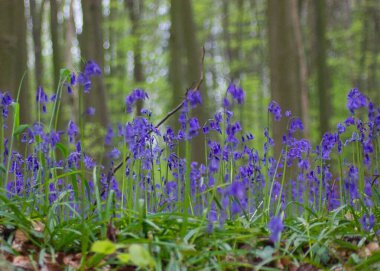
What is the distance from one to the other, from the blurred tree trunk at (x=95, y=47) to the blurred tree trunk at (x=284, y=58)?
437cm

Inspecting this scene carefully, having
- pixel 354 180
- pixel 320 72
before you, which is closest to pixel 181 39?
pixel 320 72

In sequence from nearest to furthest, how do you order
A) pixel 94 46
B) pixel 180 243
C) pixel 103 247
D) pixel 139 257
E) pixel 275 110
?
1. pixel 139 257
2. pixel 103 247
3. pixel 180 243
4. pixel 275 110
5. pixel 94 46

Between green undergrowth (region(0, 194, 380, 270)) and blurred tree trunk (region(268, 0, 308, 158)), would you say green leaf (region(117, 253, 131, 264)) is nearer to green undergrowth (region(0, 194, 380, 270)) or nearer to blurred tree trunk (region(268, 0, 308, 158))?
green undergrowth (region(0, 194, 380, 270))

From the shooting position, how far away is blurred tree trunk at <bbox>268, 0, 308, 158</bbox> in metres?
6.98

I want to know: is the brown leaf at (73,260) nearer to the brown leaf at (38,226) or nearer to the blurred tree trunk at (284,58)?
the brown leaf at (38,226)

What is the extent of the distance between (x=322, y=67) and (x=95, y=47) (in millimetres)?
4903

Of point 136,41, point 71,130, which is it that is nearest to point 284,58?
point 71,130

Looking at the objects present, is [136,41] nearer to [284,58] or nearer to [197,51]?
[197,51]

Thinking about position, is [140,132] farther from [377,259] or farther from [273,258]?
[377,259]

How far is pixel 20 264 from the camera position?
2.59 metres

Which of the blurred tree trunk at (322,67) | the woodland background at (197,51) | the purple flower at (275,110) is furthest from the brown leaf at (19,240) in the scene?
the blurred tree trunk at (322,67)

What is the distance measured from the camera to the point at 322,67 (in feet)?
38.7

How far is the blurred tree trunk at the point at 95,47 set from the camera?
1081cm

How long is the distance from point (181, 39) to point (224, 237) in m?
7.64
